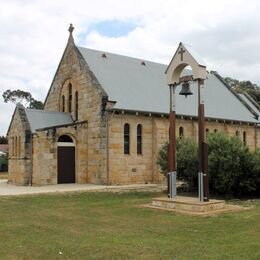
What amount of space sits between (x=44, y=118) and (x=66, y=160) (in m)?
3.45

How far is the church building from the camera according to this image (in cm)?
2823

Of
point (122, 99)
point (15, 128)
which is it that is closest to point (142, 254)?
point (122, 99)

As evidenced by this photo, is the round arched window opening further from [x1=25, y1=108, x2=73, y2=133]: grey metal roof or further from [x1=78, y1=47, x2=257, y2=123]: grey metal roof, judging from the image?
[x1=78, y1=47, x2=257, y2=123]: grey metal roof

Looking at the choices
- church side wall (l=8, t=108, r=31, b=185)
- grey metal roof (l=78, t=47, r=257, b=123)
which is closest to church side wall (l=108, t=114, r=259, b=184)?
grey metal roof (l=78, t=47, r=257, b=123)

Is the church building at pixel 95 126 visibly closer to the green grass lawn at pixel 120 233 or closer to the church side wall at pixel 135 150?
the church side wall at pixel 135 150

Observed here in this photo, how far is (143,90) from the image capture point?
32.2 metres

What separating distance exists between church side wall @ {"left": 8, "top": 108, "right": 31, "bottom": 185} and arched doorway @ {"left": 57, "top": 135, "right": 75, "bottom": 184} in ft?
6.69

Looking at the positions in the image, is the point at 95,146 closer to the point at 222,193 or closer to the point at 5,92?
the point at 222,193

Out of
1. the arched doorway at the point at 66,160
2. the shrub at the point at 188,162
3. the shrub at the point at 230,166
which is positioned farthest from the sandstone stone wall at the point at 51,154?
the shrub at the point at 230,166

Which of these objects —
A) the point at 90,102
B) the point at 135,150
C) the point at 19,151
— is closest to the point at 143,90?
the point at 90,102

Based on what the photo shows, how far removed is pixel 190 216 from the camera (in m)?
13.3

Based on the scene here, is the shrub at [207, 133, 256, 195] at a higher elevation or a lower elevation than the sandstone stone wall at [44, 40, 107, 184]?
lower

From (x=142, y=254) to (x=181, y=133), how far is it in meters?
24.6

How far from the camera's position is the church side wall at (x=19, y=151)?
93.5 ft
